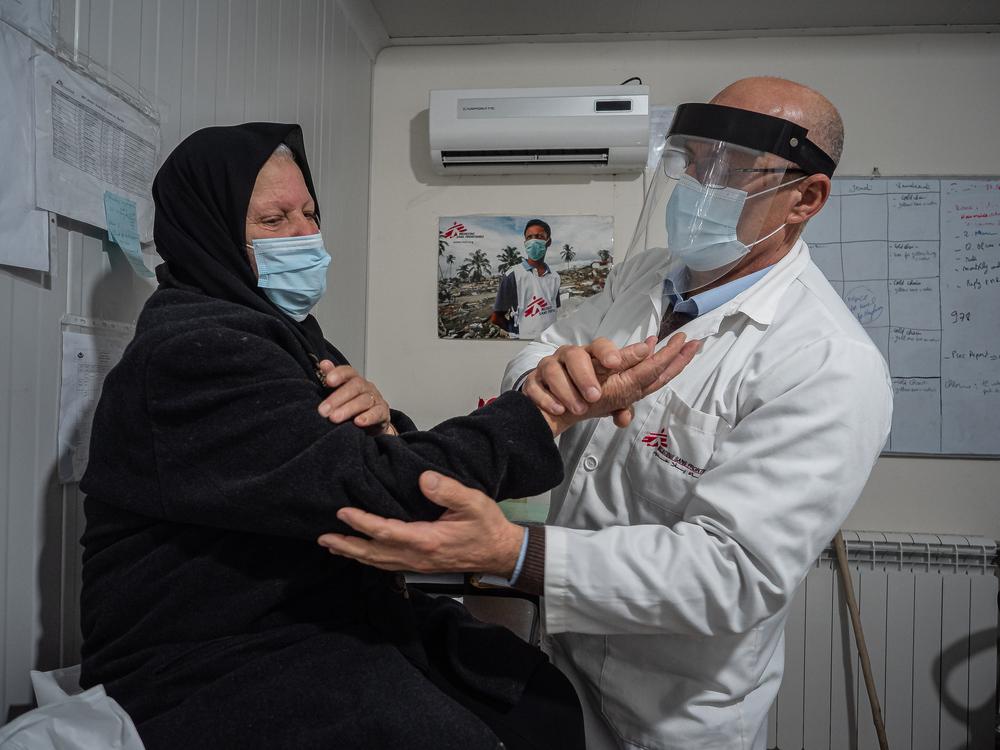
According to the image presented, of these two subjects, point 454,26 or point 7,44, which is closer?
point 7,44

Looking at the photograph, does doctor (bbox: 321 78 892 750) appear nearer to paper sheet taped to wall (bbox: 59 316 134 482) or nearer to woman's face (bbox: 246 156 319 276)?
woman's face (bbox: 246 156 319 276)

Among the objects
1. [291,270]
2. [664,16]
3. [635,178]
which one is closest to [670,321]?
[291,270]

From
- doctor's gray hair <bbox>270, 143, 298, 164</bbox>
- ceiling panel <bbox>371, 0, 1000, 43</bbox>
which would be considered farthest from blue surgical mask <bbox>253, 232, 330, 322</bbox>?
ceiling panel <bbox>371, 0, 1000, 43</bbox>

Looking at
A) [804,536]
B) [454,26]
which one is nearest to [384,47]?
[454,26]

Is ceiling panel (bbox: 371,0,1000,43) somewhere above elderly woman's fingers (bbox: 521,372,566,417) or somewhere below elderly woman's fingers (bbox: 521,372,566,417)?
above

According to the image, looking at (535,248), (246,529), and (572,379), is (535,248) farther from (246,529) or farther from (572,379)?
(246,529)

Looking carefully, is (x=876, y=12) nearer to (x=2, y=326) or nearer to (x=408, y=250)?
(x=408, y=250)

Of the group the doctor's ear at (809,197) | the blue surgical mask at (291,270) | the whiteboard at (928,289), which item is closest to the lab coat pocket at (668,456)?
the doctor's ear at (809,197)

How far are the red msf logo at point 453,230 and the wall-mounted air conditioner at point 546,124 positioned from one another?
303 mm

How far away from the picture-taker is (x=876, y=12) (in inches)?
94.0

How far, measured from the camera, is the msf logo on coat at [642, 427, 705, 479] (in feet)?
3.52

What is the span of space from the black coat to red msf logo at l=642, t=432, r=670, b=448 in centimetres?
28

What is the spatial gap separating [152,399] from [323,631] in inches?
16.0

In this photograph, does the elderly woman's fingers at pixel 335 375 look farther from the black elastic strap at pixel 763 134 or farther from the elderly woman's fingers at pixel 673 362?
the black elastic strap at pixel 763 134
